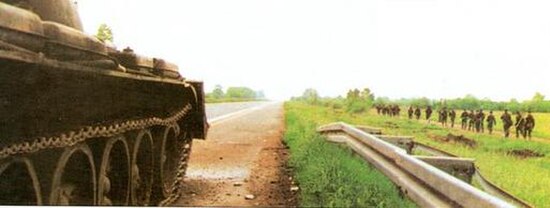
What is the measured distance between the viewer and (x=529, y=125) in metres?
4.95

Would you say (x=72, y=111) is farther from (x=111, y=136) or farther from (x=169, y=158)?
(x=169, y=158)

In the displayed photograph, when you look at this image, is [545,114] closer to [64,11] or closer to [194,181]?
[64,11]

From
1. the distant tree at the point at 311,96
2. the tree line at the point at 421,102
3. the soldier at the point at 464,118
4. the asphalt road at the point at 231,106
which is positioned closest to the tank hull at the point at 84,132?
the asphalt road at the point at 231,106

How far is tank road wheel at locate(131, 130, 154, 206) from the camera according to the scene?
657 cm

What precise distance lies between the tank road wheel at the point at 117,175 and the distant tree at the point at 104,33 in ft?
2.74

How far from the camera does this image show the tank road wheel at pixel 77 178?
4.66 m

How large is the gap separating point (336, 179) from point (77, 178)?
1.60 m

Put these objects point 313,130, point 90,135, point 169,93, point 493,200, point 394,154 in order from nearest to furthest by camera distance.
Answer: point 493,200
point 90,135
point 394,154
point 169,93
point 313,130

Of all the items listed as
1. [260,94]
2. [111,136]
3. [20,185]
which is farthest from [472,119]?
[20,185]

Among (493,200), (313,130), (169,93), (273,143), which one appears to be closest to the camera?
(493,200)

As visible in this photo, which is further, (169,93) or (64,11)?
(169,93)

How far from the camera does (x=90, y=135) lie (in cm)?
488

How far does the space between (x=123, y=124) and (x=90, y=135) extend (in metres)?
0.76

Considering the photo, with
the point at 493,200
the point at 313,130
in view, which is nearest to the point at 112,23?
the point at 493,200
